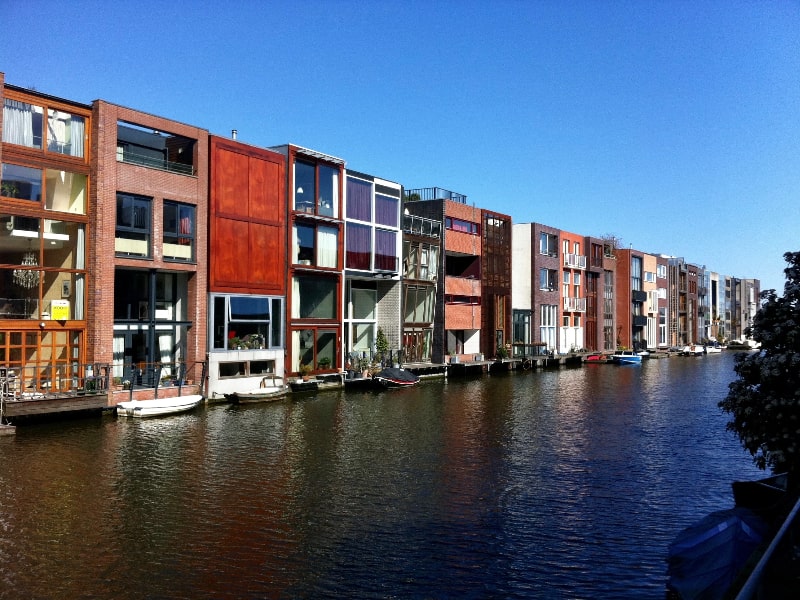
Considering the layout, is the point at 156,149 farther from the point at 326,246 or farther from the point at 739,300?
the point at 739,300

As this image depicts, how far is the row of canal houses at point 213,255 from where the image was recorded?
33531 mm

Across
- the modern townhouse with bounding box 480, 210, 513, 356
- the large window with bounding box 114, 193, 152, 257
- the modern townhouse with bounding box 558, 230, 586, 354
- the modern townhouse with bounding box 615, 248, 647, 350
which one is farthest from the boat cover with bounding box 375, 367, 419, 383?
the modern townhouse with bounding box 615, 248, 647, 350

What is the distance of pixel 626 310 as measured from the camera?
11181 centimetres

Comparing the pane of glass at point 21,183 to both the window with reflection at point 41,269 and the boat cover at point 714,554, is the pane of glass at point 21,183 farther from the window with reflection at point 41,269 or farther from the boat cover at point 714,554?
the boat cover at point 714,554

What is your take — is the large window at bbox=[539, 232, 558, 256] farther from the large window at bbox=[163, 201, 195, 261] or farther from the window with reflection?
the window with reflection

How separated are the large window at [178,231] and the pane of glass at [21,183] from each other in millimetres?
7288

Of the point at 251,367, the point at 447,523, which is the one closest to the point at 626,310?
the point at 251,367

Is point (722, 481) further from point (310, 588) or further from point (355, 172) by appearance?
point (355, 172)

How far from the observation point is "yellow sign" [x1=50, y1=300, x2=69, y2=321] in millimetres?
33844

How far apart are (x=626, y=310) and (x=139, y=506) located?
338ft

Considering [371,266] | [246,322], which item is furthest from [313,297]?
[246,322]

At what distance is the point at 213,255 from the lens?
1642 inches

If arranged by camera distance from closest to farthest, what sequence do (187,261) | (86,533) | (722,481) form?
(86,533) < (722,481) < (187,261)

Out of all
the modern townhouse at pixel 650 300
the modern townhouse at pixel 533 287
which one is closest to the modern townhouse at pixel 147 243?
the modern townhouse at pixel 533 287
